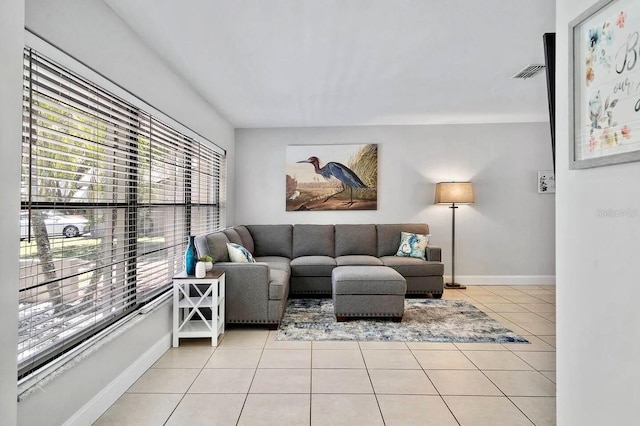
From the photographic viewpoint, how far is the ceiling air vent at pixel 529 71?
3.29 metres

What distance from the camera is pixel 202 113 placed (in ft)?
13.6

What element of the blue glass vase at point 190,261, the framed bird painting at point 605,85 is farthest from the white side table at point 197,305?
the framed bird painting at point 605,85

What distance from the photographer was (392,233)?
17.5ft

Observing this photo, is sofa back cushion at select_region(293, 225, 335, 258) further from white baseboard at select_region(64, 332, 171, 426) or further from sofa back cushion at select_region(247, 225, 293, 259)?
white baseboard at select_region(64, 332, 171, 426)

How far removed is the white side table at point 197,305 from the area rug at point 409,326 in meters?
0.61

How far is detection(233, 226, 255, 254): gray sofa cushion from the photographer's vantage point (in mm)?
4957

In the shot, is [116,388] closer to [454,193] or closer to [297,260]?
Answer: [297,260]

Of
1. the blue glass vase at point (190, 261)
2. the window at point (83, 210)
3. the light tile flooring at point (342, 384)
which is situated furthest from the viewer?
the blue glass vase at point (190, 261)

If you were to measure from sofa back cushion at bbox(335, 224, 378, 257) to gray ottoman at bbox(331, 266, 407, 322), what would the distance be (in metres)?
1.51

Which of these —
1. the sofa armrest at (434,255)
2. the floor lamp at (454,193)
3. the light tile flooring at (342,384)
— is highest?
the floor lamp at (454,193)

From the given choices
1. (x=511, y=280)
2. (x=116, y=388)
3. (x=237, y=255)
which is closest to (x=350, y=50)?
(x=237, y=255)

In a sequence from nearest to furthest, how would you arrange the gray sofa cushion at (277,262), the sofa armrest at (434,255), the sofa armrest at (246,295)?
the sofa armrest at (246,295)
the gray sofa cushion at (277,262)
the sofa armrest at (434,255)

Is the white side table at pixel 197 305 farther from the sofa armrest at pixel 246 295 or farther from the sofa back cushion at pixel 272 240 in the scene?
the sofa back cushion at pixel 272 240

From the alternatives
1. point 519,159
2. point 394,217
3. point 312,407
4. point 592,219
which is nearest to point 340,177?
point 394,217
